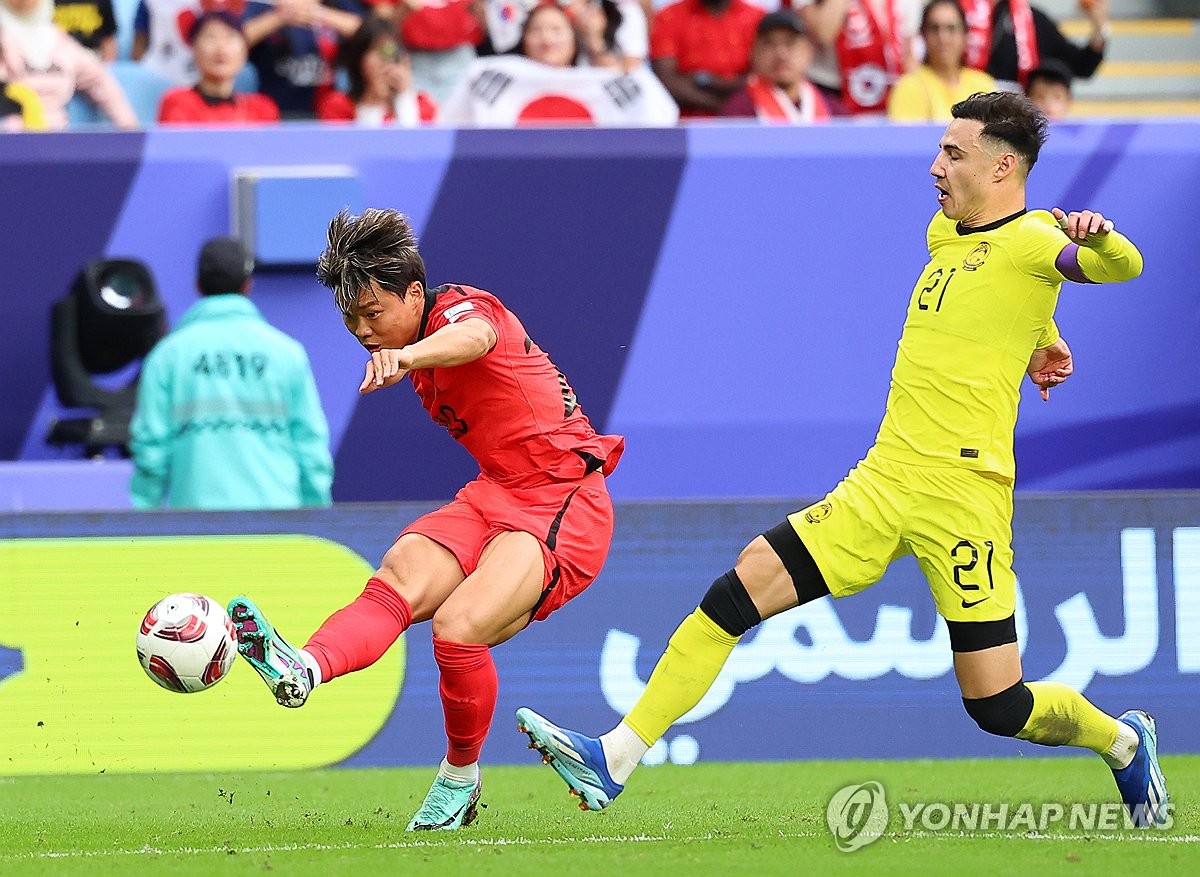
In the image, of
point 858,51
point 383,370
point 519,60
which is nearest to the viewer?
point 383,370

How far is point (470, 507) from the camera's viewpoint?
20.3 feet

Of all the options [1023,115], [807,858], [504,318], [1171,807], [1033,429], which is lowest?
[1033,429]

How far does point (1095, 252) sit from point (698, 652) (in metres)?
1.68

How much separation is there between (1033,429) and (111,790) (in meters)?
5.17

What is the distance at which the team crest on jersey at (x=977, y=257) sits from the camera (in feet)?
19.7

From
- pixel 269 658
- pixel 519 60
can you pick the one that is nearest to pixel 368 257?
pixel 269 658

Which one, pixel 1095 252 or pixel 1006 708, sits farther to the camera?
pixel 1006 708

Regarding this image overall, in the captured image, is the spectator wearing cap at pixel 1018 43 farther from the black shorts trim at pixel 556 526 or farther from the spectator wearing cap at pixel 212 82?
the black shorts trim at pixel 556 526

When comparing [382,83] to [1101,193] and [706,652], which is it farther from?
[706,652]

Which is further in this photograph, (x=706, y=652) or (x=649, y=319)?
(x=649, y=319)

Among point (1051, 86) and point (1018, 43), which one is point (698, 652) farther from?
point (1018, 43)

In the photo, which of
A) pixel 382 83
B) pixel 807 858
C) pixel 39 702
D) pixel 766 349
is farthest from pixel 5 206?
Answer: pixel 807 858

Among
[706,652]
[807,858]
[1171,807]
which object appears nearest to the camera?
[807,858]

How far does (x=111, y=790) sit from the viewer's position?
7445 millimetres
